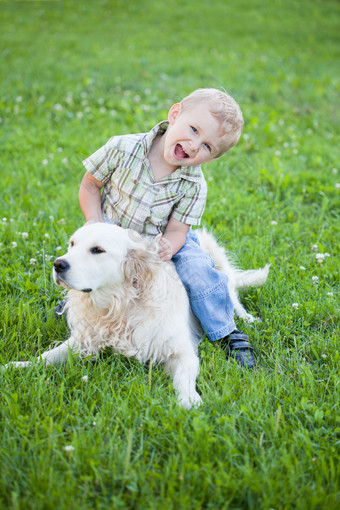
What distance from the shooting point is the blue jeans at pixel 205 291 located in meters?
3.01

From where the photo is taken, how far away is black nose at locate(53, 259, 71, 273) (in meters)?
2.38

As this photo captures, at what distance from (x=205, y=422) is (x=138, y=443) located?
33cm

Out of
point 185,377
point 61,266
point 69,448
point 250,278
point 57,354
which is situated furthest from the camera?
point 250,278

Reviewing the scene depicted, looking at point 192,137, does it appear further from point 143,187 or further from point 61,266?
point 61,266

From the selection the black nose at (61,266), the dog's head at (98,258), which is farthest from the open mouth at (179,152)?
the black nose at (61,266)

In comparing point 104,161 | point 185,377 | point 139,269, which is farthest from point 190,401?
point 104,161

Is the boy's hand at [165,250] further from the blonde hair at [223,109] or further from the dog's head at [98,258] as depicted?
the blonde hair at [223,109]

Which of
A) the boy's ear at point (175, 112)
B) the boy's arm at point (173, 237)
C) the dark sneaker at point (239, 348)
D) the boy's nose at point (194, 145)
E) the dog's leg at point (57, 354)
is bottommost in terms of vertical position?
the dark sneaker at point (239, 348)

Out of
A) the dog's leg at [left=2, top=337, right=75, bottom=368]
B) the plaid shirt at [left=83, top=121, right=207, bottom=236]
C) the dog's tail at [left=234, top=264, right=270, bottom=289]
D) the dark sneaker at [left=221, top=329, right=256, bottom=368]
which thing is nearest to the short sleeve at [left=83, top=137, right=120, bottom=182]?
the plaid shirt at [left=83, top=121, right=207, bottom=236]

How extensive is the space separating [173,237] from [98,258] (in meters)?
0.72

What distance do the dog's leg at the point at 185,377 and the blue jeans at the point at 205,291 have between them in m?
0.33

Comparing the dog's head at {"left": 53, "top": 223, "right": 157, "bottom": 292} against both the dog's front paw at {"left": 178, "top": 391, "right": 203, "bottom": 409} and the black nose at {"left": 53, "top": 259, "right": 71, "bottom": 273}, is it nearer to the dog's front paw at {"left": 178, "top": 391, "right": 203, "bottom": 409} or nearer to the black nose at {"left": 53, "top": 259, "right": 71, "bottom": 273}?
the black nose at {"left": 53, "top": 259, "right": 71, "bottom": 273}

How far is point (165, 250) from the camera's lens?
2865 millimetres

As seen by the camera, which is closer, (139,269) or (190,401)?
(190,401)
